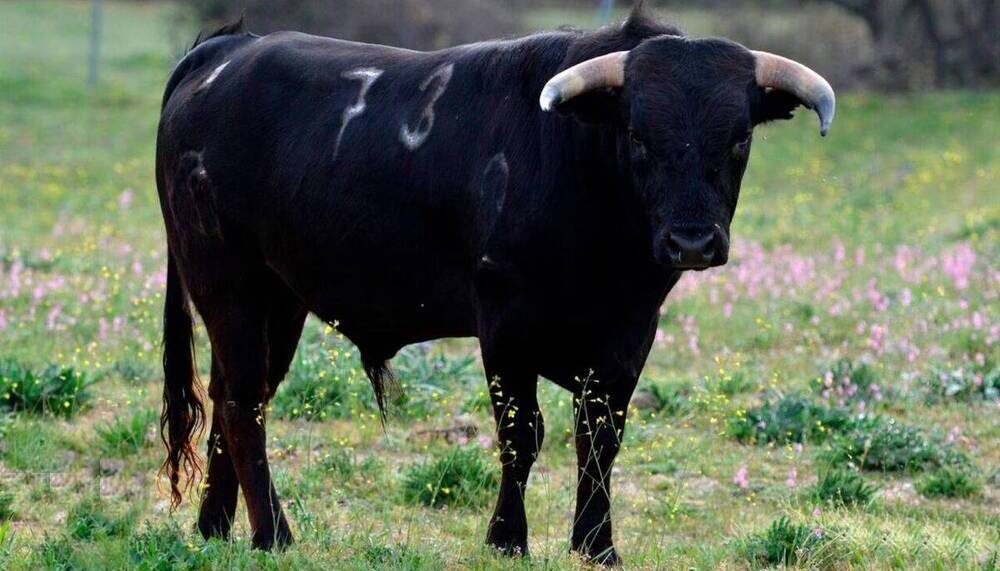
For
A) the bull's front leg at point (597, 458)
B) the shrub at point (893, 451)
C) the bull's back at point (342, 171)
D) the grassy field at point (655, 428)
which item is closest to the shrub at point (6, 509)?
the grassy field at point (655, 428)

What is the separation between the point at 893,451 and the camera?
7477 mm

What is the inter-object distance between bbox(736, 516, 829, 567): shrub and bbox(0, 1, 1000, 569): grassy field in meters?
0.01

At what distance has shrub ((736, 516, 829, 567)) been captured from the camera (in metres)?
5.73

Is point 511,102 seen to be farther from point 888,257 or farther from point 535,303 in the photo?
point 888,257

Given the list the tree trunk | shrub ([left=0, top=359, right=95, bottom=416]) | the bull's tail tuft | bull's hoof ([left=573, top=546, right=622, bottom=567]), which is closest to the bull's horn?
bull's hoof ([left=573, top=546, right=622, bottom=567])

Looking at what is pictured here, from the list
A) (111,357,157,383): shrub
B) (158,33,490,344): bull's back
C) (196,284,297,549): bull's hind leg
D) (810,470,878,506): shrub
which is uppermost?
(158,33,490,344): bull's back

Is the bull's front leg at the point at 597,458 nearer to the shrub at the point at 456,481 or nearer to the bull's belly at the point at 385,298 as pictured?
the bull's belly at the point at 385,298

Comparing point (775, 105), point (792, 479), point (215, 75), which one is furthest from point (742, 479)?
point (215, 75)

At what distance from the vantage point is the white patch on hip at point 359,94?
5.91 metres

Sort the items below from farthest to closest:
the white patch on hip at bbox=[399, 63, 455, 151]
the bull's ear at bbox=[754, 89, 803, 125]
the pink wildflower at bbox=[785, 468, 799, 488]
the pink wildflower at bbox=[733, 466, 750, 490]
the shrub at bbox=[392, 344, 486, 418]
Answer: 1. the shrub at bbox=[392, 344, 486, 418]
2. the pink wildflower at bbox=[733, 466, 750, 490]
3. the pink wildflower at bbox=[785, 468, 799, 488]
4. the white patch on hip at bbox=[399, 63, 455, 151]
5. the bull's ear at bbox=[754, 89, 803, 125]

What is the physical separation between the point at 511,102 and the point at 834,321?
5.46m

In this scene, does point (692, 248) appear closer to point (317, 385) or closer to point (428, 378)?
point (317, 385)

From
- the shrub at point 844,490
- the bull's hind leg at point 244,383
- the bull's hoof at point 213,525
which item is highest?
the bull's hind leg at point 244,383

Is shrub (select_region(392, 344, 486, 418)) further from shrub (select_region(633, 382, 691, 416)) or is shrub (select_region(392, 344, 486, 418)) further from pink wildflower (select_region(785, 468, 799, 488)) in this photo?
pink wildflower (select_region(785, 468, 799, 488))
